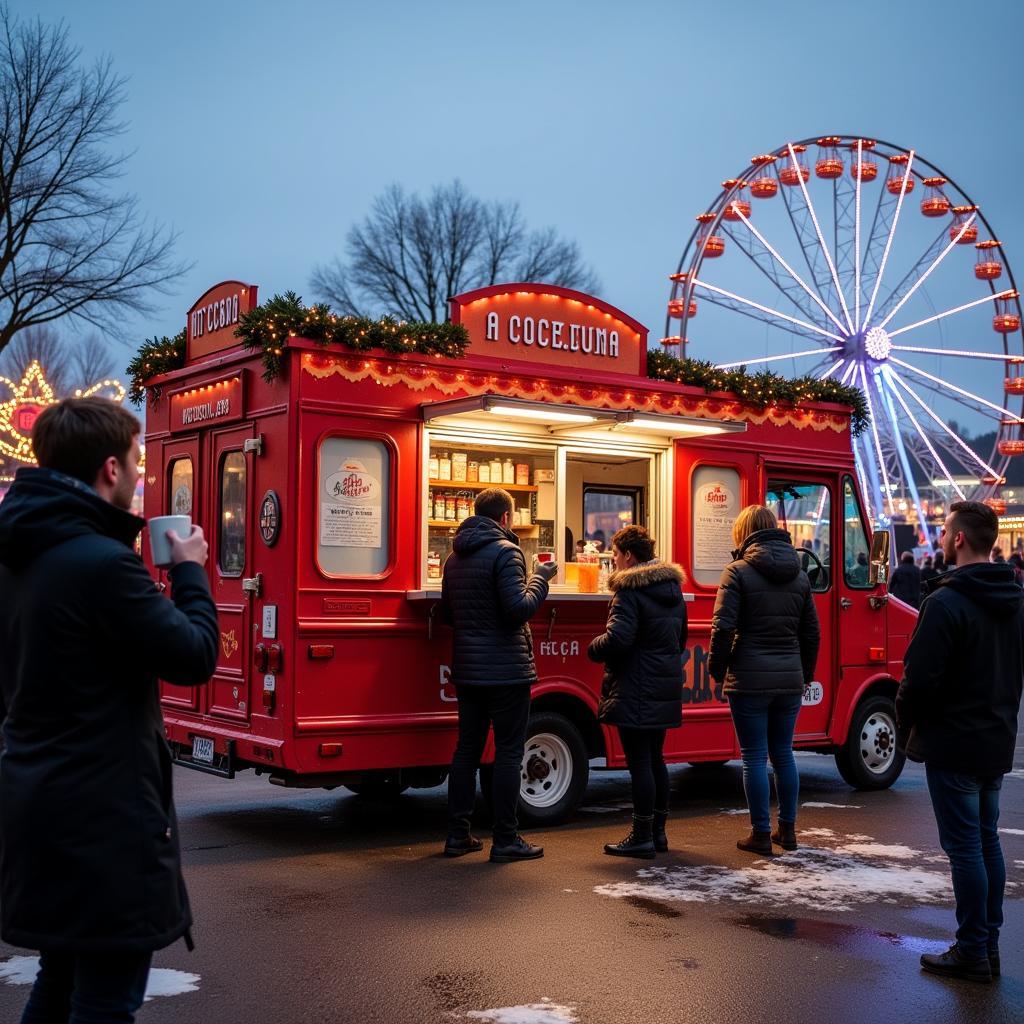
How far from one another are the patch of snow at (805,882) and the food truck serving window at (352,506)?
238cm

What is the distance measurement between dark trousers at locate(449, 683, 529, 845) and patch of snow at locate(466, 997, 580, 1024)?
8.77ft

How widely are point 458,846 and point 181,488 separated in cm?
312

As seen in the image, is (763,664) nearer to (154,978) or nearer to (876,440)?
(154,978)

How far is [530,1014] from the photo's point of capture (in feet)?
15.2

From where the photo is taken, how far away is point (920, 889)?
668 cm

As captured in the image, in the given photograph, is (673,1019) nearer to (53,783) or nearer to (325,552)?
(53,783)

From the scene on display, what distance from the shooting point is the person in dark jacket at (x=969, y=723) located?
5.14m

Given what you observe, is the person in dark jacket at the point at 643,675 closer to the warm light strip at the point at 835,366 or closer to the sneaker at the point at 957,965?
the sneaker at the point at 957,965

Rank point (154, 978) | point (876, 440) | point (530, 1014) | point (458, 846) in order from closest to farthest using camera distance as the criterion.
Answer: point (530, 1014), point (154, 978), point (458, 846), point (876, 440)

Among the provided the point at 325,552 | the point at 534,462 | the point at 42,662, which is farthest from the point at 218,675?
the point at 42,662

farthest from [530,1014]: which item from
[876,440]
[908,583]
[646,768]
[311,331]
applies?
[876,440]

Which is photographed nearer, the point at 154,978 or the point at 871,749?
the point at 154,978

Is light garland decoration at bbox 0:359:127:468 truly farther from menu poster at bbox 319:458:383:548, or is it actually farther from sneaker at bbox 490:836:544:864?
sneaker at bbox 490:836:544:864

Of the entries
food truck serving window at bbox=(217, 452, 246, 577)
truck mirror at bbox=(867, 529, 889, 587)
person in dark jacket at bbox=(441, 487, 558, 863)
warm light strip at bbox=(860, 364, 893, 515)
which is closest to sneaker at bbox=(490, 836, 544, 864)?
person in dark jacket at bbox=(441, 487, 558, 863)
